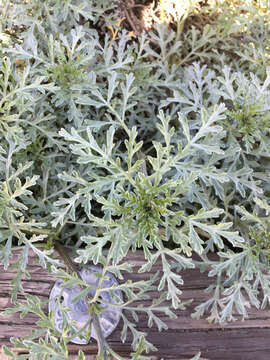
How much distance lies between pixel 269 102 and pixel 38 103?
70cm

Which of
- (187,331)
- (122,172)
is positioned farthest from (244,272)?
(122,172)

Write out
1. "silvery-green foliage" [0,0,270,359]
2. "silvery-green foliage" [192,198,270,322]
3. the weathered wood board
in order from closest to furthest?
"silvery-green foliage" [0,0,270,359] < "silvery-green foliage" [192,198,270,322] < the weathered wood board

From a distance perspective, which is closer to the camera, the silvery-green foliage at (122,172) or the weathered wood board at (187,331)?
the silvery-green foliage at (122,172)

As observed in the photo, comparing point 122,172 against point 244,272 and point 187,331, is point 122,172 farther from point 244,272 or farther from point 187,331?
point 187,331

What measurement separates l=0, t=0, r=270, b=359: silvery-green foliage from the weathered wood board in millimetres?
47

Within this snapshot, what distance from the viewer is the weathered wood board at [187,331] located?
120 cm

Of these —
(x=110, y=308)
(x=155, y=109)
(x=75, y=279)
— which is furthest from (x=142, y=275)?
(x=155, y=109)

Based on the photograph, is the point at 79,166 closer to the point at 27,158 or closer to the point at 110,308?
the point at 27,158

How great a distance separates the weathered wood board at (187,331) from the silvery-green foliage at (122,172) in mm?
47

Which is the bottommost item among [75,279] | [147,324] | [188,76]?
[147,324]

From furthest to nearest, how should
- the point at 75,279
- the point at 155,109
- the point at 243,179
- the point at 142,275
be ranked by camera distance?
the point at 155,109
the point at 142,275
the point at 243,179
the point at 75,279

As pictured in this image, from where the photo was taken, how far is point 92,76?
44.7 inches

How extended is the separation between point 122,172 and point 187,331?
23.7 inches

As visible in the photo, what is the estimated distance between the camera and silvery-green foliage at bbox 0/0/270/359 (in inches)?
37.1
